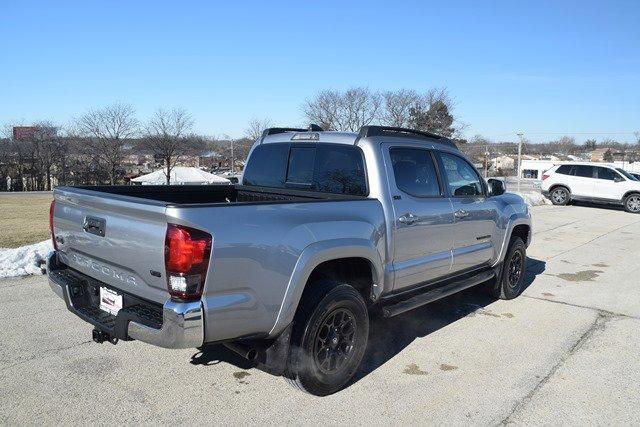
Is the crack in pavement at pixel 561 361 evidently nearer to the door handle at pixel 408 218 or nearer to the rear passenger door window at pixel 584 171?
the door handle at pixel 408 218

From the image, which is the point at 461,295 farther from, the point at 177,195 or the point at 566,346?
the point at 177,195

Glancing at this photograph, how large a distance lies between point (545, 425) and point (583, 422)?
0.29 m

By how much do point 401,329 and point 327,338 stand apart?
1653 mm

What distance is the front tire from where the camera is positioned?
334cm

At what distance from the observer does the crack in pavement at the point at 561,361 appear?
3436mm

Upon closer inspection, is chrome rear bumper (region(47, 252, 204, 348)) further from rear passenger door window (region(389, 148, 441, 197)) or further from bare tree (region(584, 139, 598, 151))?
bare tree (region(584, 139, 598, 151))

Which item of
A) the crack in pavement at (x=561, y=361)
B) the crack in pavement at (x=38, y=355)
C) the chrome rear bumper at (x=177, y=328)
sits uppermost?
the chrome rear bumper at (x=177, y=328)

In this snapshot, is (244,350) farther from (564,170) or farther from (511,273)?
(564,170)

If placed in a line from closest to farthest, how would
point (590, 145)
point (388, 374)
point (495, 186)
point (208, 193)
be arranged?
1. point (388, 374)
2. point (208, 193)
3. point (495, 186)
4. point (590, 145)

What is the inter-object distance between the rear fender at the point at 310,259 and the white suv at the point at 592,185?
19.7 metres

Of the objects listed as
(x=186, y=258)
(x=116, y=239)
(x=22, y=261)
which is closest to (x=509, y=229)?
(x=186, y=258)

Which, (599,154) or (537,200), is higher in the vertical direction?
(599,154)

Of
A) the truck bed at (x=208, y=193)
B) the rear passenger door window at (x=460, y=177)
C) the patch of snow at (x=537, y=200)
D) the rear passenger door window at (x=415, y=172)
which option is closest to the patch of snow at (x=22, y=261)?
the truck bed at (x=208, y=193)

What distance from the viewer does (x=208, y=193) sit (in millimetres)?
5133
